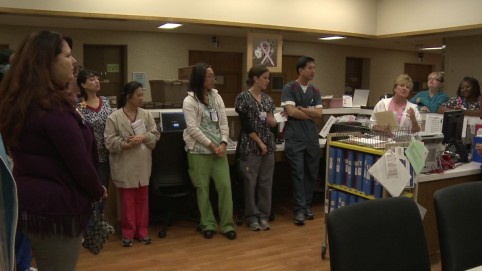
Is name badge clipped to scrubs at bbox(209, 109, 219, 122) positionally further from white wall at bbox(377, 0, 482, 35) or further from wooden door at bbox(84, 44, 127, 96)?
wooden door at bbox(84, 44, 127, 96)

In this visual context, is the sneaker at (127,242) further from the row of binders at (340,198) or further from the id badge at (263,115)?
the row of binders at (340,198)

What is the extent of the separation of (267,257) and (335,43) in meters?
7.03

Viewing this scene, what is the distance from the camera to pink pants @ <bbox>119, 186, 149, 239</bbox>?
3727mm

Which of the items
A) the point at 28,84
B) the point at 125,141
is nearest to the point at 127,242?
the point at 125,141

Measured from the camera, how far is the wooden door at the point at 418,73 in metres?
11.5

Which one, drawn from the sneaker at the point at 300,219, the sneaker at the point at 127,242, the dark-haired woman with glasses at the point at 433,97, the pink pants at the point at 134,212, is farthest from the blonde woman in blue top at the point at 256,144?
the dark-haired woman with glasses at the point at 433,97

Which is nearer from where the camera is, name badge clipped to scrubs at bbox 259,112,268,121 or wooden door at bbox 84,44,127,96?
name badge clipped to scrubs at bbox 259,112,268,121

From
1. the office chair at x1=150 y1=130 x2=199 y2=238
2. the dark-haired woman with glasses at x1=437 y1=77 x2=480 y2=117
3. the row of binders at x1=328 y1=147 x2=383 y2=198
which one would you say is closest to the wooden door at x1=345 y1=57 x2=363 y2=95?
the dark-haired woman with glasses at x1=437 y1=77 x2=480 y2=117

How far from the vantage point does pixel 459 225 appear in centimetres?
179

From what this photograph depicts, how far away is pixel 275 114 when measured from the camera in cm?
429

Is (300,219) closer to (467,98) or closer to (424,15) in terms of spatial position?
(467,98)

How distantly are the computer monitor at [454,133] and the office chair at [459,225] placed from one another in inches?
75.0

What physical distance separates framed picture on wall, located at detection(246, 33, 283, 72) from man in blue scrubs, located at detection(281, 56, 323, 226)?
55.3 inches

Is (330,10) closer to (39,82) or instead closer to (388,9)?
(388,9)
